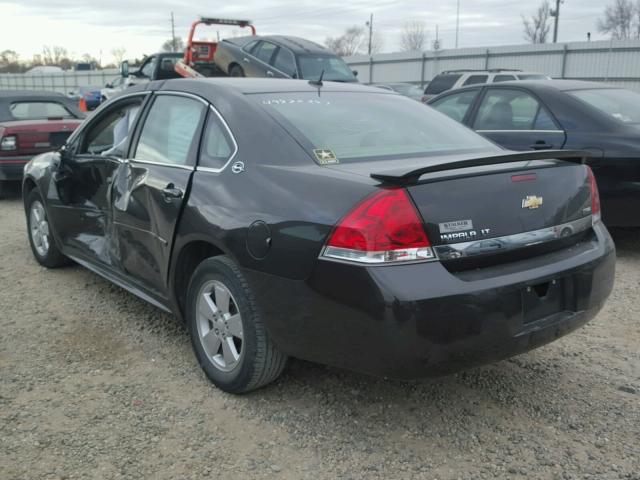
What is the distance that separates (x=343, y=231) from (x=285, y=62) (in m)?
12.1

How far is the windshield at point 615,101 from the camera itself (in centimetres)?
577

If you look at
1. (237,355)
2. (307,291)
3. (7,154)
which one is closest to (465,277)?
(307,291)

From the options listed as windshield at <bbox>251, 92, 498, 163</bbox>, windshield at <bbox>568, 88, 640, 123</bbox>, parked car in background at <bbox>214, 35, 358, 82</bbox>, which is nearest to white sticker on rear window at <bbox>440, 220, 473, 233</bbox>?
windshield at <bbox>251, 92, 498, 163</bbox>

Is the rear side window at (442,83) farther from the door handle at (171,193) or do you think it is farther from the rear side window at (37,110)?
the door handle at (171,193)

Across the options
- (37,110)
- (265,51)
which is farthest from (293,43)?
(37,110)

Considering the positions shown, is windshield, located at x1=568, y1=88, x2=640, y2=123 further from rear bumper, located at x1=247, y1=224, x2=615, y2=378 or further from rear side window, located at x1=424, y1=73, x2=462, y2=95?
rear side window, located at x1=424, y1=73, x2=462, y2=95

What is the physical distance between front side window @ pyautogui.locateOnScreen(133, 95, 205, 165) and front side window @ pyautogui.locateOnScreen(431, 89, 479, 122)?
385cm

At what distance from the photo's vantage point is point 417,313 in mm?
2500

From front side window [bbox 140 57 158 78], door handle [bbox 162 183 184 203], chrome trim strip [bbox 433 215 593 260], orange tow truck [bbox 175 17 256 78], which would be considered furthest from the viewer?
front side window [bbox 140 57 158 78]

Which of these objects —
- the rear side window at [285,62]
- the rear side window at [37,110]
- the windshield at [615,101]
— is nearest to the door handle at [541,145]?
the windshield at [615,101]

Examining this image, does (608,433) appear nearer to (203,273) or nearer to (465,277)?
(465,277)

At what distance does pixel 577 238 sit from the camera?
310cm

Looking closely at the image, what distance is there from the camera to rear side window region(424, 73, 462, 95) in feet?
57.1

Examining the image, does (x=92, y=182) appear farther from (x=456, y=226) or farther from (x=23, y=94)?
(x=23, y=94)
